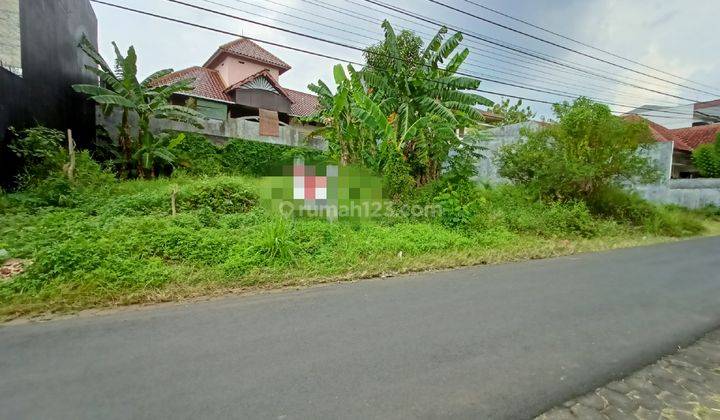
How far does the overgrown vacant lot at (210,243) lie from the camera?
4297 millimetres

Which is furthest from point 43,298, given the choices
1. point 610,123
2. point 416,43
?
point 416,43

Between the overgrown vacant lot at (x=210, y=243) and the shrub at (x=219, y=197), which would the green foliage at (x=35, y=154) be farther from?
the shrub at (x=219, y=197)

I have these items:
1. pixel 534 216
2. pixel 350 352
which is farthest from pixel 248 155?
pixel 350 352

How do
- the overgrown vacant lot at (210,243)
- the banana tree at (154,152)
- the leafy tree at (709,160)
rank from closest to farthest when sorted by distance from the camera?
the overgrown vacant lot at (210,243) → the banana tree at (154,152) → the leafy tree at (709,160)

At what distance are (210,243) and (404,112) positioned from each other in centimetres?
663

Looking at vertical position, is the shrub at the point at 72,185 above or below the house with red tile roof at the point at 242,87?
below

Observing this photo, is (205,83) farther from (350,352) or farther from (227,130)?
(350,352)

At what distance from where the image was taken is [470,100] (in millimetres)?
10008

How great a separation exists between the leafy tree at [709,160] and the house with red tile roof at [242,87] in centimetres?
2270

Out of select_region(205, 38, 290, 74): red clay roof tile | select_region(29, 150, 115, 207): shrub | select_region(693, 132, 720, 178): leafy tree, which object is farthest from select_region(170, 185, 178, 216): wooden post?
select_region(693, 132, 720, 178): leafy tree

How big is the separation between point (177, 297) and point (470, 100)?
29.2ft

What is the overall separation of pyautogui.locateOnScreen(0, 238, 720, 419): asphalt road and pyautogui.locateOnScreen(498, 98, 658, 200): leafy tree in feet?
21.6

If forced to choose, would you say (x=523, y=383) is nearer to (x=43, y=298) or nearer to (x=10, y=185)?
(x=43, y=298)

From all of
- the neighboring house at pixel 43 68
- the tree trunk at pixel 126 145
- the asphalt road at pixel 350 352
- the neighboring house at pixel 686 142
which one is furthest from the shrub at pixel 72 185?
the neighboring house at pixel 686 142
